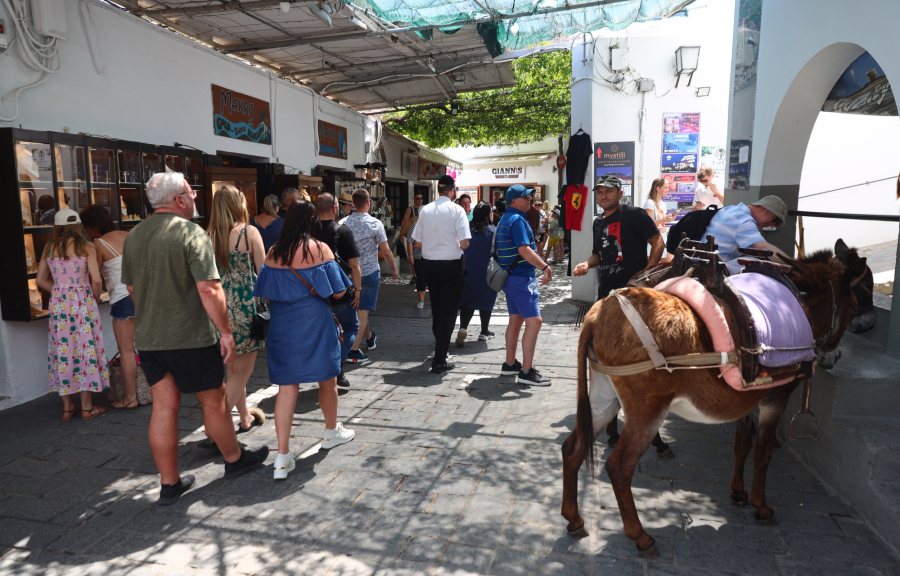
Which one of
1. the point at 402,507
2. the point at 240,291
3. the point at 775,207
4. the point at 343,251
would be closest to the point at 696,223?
the point at 775,207

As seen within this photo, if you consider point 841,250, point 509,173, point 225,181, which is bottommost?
point 841,250

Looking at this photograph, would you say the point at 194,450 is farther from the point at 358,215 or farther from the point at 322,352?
the point at 358,215

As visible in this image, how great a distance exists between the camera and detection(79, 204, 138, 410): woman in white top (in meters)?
4.96

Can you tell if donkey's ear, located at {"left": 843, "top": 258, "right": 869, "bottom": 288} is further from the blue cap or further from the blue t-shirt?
the blue cap

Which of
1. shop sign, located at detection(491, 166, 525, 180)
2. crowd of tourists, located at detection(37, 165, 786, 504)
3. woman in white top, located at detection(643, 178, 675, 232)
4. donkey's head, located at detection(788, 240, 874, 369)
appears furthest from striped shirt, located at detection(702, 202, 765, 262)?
shop sign, located at detection(491, 166, 525, 180)

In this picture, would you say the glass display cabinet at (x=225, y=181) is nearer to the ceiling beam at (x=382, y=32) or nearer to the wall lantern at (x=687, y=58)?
the ceiling beam at (x=382, y=32)

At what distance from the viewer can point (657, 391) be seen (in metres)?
2.81

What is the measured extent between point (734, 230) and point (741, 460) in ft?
5.07

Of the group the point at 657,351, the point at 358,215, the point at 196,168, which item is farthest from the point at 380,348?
the point at 657,351

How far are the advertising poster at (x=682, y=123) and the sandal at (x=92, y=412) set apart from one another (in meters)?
8.70

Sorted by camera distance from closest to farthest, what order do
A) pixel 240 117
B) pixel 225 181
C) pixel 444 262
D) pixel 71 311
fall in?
pixel 71 311, pixel 444 262, pixel 225 181, pixel 240 117

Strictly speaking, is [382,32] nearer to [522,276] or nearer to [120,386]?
[522,276]

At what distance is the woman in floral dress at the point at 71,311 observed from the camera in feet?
15.5

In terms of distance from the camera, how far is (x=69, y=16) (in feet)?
18.0
